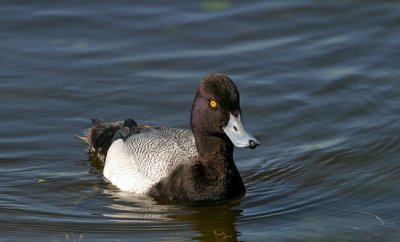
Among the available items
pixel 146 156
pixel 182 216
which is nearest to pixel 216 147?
pixel 182 216

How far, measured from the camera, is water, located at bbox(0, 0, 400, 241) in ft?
37.7

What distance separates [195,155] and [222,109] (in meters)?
0.99

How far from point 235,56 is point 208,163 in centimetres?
527

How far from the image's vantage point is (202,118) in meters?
12.0

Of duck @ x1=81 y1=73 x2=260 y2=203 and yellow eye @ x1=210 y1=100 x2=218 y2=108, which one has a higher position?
yellow eye @ x1=210 y1=100 x2=218 y2=108

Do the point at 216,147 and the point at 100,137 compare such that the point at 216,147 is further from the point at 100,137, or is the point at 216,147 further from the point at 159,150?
the point at 100,137

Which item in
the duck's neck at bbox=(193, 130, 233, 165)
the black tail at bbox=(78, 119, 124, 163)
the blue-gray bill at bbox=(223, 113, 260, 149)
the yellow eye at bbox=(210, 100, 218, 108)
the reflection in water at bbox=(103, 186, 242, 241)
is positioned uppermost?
the yellow eye at bbox=(210, 100, 218, 108)

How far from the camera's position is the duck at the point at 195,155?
1162 centimetres

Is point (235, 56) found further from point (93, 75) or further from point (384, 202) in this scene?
point (384, 202)

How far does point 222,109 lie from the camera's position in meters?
11.6

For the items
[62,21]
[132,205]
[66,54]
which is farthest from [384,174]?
[62,21]

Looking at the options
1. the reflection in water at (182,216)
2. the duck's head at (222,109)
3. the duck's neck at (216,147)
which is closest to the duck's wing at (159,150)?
the duck's neck at (216,147)

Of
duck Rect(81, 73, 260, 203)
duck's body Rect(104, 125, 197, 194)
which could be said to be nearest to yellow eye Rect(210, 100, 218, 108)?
duck Rect(81, 73, 260, 203)

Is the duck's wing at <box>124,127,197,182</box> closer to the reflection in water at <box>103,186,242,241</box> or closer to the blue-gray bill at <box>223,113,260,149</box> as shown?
the reflection in water at <box>103,186,242,241</box>
